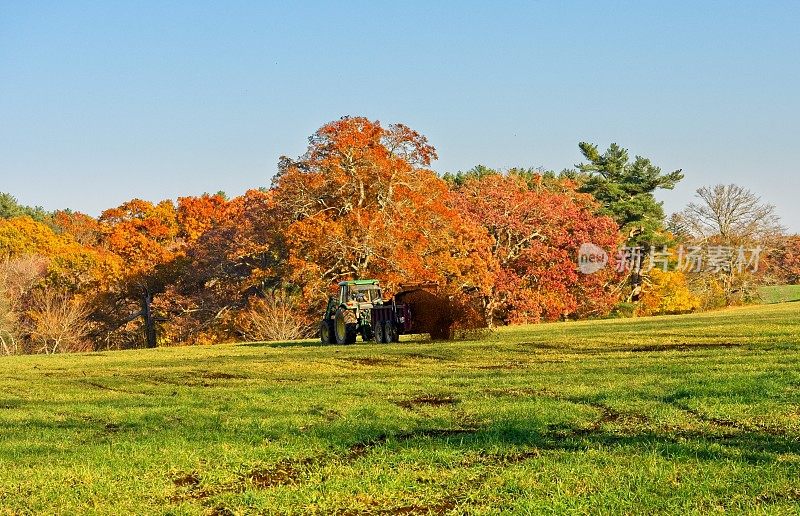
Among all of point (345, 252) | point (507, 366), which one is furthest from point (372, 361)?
point (345, 252)

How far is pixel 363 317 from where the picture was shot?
3136 cm

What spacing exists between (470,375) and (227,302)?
4163 centimetres

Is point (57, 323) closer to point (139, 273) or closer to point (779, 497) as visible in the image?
point (139, 273)

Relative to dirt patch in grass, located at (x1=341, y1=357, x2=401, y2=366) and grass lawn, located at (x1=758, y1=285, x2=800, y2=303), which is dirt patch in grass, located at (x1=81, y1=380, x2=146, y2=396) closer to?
dirt patch in grass, located at (x1=341, y1=357, x2=401, y2=366)

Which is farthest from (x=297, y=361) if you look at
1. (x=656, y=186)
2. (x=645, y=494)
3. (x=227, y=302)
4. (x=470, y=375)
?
(x=656, y=186)

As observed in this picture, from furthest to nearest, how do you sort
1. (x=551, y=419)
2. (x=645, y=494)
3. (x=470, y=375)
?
(x=470, y=375), (x=551, y=419), (x=645, y=494)

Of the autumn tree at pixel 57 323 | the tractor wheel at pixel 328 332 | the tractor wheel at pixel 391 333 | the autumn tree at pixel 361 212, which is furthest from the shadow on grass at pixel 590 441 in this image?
the autumn tree at pixel 57 323

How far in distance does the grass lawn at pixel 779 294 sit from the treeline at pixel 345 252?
2.17 metres

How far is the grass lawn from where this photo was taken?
238ft

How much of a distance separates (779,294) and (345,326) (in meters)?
64.8

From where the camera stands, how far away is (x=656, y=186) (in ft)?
225

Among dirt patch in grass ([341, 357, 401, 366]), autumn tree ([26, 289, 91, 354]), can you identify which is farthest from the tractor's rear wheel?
autumn tree ([26, 289, 91, 354])

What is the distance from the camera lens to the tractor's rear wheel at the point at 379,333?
30.1 m

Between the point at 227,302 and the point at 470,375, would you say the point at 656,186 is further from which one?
the point at 470,375
